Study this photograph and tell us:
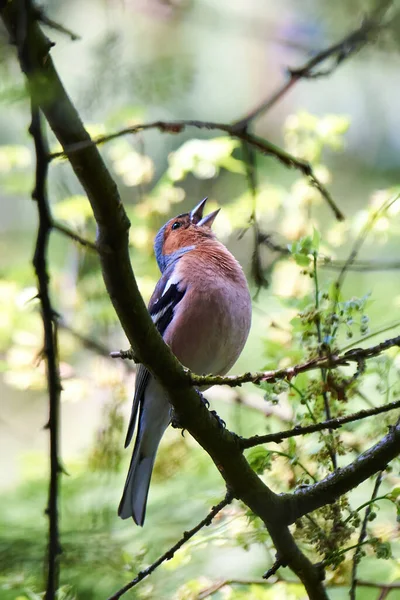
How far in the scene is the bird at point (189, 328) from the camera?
3711 mm

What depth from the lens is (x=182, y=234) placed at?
4.76 m

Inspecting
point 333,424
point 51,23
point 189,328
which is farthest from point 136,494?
point 51,23

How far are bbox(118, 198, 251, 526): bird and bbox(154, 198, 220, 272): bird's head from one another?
306 mm

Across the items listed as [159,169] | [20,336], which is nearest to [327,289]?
[20,336]

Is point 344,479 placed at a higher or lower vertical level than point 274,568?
higher

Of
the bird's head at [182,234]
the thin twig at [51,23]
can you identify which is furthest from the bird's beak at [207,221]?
the thin twig at [51,23]

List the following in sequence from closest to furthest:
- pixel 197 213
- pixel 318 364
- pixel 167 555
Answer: pixel 318 364, pixel 167 555, pixel 197 213

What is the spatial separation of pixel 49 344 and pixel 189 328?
1.22 meters

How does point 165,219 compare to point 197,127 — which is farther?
point 165,219

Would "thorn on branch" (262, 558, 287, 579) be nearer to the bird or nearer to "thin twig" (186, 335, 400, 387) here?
"thin twig" (186, 335, 400, 387)

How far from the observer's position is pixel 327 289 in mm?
2799

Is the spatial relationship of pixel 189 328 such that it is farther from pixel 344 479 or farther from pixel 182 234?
pixel 344 479

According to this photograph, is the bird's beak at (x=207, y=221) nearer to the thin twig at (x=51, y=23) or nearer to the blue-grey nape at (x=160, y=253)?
the blue-grey nape at (x=160, y=253)

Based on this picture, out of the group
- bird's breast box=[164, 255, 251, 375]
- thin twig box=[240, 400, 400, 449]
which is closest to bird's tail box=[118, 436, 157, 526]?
bird's breast box=[164, 255, 251, 375]
